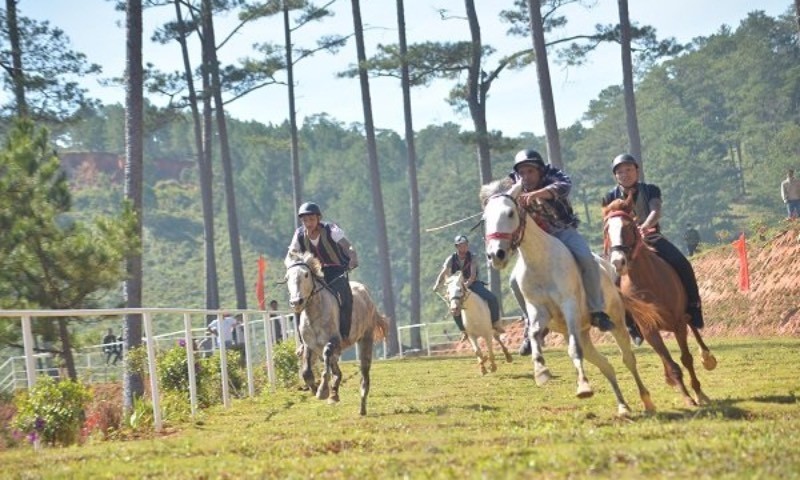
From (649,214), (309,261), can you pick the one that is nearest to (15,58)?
(309,261)

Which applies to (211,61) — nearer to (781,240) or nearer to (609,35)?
(609,35)

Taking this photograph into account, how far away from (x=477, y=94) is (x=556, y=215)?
33.4m

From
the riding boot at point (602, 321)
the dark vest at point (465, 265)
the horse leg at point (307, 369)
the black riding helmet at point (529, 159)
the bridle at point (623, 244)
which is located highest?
the black riding helmet at point (529, 159)

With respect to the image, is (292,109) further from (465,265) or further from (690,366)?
(690,366)

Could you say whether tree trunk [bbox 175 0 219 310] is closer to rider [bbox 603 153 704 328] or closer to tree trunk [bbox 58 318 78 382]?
tree trunk [bbox 58 318 78 382]

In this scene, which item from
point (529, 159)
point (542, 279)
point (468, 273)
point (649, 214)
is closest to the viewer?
point (542, 279)

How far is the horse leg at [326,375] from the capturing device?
46.1 feet

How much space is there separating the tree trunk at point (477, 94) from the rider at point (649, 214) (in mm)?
29238

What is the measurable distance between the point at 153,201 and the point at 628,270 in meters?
125

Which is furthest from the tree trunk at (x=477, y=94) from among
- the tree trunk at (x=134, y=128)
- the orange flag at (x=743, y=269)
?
the tree trunk at (x=134, y=128)

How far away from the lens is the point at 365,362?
14773 millimetres

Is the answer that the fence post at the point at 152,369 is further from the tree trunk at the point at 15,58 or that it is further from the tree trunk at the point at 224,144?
the tree trunk at the point at 224,144

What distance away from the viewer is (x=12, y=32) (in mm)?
29453

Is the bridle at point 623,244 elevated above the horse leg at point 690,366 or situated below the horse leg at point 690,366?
above
